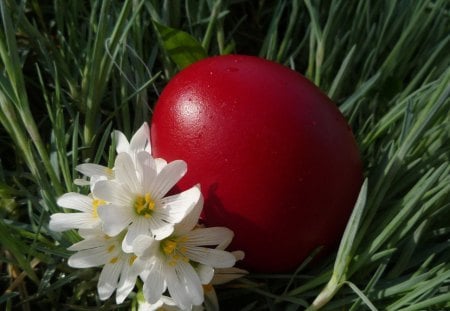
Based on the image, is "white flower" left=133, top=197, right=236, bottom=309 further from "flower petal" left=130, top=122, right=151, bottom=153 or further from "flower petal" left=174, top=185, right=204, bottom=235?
"flower petal" left=130, top=122, right=151, bottom=153

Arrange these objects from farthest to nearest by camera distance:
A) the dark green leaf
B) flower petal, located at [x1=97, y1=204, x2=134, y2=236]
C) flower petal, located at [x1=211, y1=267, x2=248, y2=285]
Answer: the dark green leaf < flower petal, located at [x1=211, y1=267, x2=248, y2=285] < flower petal, located at [x1=97, y1=204, x2=134, y2=236]

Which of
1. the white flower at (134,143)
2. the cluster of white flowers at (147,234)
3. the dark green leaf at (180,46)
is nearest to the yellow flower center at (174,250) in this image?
the cluster of white flowers at (147,234)

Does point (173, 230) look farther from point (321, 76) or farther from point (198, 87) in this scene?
point (321, 76)

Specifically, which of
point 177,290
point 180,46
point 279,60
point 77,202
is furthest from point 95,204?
point 279,60

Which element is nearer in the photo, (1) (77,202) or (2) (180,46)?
(1) (77,202)

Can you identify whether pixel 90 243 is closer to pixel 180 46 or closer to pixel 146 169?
pixel 146 169

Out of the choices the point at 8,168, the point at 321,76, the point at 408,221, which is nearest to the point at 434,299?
the point at 408,221

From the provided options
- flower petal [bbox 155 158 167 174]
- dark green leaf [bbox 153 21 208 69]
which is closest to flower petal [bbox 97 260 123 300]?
flower petal [bbox 155 158 167 174]
